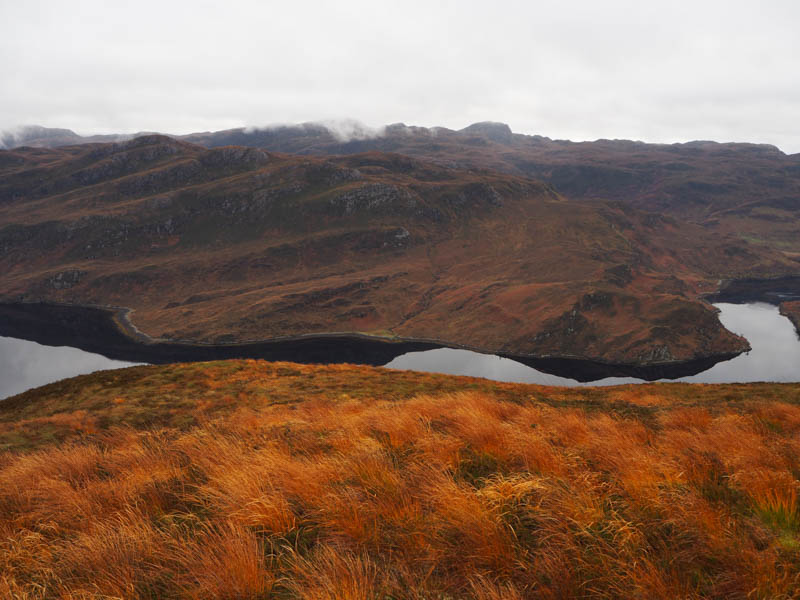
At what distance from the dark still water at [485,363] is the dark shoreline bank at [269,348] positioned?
287 cm

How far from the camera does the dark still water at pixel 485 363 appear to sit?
77125mm

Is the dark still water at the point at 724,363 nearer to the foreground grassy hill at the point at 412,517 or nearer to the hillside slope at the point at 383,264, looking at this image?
the hillside slope at the point at 383,264

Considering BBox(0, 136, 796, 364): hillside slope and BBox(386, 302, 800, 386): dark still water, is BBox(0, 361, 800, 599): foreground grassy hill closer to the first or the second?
BBox(386, 302, 800, 386): dark still water

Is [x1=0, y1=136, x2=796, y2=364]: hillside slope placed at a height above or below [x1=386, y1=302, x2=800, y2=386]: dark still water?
above

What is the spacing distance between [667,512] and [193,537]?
498 centimetres

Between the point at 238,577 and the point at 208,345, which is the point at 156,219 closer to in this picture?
the point at 208,345

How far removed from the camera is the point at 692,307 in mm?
91250

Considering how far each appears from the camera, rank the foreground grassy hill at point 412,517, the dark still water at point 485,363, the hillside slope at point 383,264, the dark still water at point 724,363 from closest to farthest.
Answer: the foreground grassy hill at point 412,517 < the dark still water at point 724,363 < the dark still water at point 485,363 < the hillside slope at point 383,264

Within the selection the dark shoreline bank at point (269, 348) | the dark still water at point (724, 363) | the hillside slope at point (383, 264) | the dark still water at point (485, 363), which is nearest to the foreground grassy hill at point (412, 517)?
the dark still water at point (724, 363)

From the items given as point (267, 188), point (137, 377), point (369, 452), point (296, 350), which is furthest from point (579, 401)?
point (267, 188)

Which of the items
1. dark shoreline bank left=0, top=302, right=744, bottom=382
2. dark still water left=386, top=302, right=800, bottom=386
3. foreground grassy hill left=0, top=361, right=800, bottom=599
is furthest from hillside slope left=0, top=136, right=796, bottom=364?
foreground grassy hill left=0, top=361, right=800, bottom=599

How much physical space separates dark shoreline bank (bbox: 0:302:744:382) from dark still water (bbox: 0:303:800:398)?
2.87 metres

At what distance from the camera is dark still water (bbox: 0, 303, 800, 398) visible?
253 ft

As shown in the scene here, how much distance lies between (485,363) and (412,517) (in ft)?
281
